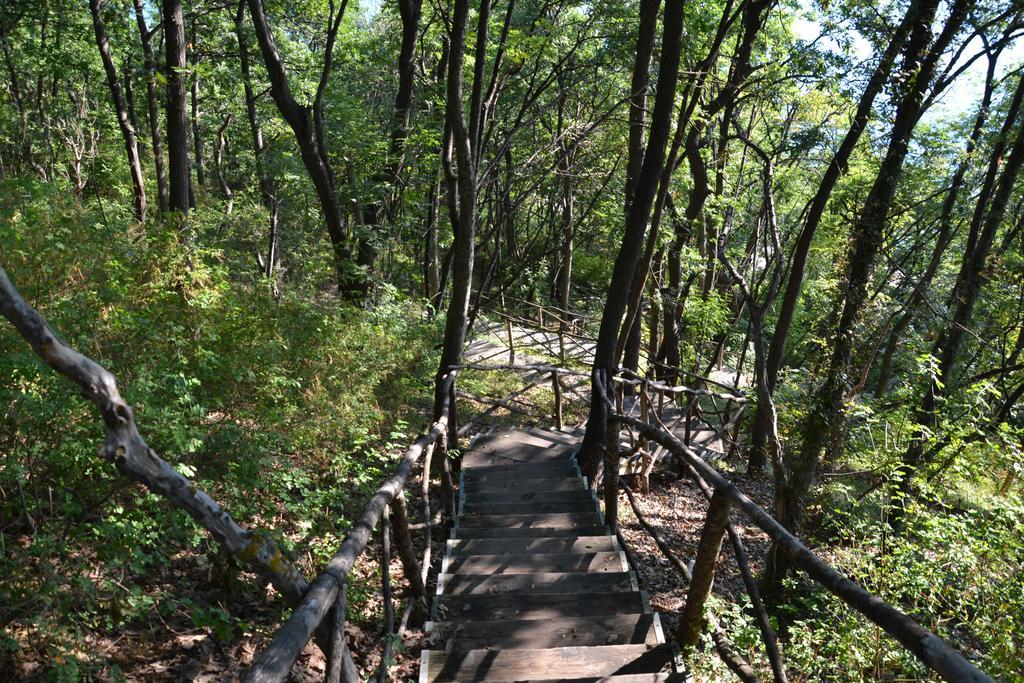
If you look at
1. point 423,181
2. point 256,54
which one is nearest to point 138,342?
point 256,54

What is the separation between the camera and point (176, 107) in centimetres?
853

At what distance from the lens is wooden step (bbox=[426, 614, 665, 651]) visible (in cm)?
397

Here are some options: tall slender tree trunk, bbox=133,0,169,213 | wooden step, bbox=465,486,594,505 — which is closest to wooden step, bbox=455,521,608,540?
wooden step, bbox=465,486,594,505

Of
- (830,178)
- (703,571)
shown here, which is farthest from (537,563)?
(830,178)

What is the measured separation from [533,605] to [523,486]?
2.50 meters

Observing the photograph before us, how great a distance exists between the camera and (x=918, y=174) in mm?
12383

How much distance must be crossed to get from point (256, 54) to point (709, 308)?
10.1m

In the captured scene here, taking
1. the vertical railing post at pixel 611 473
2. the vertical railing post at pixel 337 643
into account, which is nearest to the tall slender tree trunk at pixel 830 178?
the vertical railing post at pixel 611 473

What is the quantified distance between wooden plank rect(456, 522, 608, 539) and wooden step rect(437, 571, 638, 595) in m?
0.94

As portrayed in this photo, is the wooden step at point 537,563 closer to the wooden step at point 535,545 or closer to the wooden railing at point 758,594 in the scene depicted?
the wooden step at point 535,545

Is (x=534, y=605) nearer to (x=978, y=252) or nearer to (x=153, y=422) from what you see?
(x=153, y=422)

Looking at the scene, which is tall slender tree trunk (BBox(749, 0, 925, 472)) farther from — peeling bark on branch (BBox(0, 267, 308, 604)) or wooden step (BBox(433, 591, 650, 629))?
Result: peeling bark on branch (BBox(0, 267, 308, 604))

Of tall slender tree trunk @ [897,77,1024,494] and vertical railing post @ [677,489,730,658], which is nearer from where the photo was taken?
vertical railing post @ [677,489,730,658]

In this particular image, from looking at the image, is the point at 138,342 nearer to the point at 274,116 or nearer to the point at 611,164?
the point at 611,164
